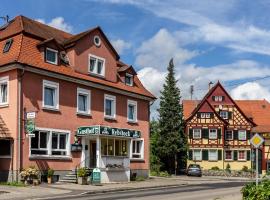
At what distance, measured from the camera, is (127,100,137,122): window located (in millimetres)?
39484

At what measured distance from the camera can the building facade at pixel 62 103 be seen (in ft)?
97.0

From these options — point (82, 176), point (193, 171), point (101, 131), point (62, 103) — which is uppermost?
point (62, 103)

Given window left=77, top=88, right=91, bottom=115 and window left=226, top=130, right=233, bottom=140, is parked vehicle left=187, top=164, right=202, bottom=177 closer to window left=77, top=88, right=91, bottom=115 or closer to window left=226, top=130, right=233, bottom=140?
window left=226, top=130, right=233, bottom=140

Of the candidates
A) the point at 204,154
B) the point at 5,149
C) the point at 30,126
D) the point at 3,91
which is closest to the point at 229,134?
the point at 204,154

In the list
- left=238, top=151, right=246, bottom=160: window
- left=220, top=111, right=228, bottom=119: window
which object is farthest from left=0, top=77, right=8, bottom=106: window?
left=238, top=151, right=246, bottom=160: window

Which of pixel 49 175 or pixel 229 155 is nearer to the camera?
pixel 49 175

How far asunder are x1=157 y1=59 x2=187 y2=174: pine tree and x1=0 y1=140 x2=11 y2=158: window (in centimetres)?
2879

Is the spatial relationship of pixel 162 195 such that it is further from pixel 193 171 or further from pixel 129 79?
pixel 193 171

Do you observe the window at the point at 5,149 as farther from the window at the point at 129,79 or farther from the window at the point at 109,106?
the window at the point at 129,79

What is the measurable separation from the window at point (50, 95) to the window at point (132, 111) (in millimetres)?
8601

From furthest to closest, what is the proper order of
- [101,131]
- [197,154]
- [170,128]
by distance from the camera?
1. [197,154]
2. [170,128]
3. [101,131]

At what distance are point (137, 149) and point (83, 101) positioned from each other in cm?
793

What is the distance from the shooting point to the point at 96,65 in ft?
119

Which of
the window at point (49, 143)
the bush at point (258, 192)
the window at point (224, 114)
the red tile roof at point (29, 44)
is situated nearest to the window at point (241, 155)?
the window at point (224, 114)
